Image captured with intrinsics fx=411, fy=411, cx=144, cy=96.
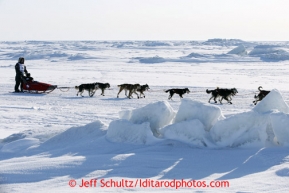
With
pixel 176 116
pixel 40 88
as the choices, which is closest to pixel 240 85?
pixel 40 88

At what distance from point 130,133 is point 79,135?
78cm

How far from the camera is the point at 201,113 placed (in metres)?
5.00

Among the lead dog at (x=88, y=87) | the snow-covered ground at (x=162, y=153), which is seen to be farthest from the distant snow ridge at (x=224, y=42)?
the snow-covered ground at (x=162, y=153)

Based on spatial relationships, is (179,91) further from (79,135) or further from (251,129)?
(251,129)

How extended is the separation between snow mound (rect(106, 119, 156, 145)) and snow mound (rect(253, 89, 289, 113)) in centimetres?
142

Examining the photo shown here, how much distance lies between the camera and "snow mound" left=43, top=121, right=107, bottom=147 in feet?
16.9

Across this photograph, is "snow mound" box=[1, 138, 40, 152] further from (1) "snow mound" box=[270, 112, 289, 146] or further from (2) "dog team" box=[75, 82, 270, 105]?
(2) "dog team" box=[75, 82, 270, 105]

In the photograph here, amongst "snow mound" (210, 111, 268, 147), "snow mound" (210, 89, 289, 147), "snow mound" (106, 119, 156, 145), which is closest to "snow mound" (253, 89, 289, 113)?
"snow mound" (210, 89, 289, 147)

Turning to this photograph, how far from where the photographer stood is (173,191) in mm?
3320

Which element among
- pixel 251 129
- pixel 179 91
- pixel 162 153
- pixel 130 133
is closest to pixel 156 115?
pixel 130 133

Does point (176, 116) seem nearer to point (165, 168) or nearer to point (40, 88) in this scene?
point (165, 168)

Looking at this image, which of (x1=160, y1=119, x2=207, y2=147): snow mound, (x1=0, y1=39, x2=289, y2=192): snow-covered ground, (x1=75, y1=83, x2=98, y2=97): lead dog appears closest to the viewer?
(x1=0, y1=39, x2=289, y2=192): snow-covered ground

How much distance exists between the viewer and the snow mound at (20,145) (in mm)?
4930

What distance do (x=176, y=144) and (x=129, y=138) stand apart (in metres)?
0.62
